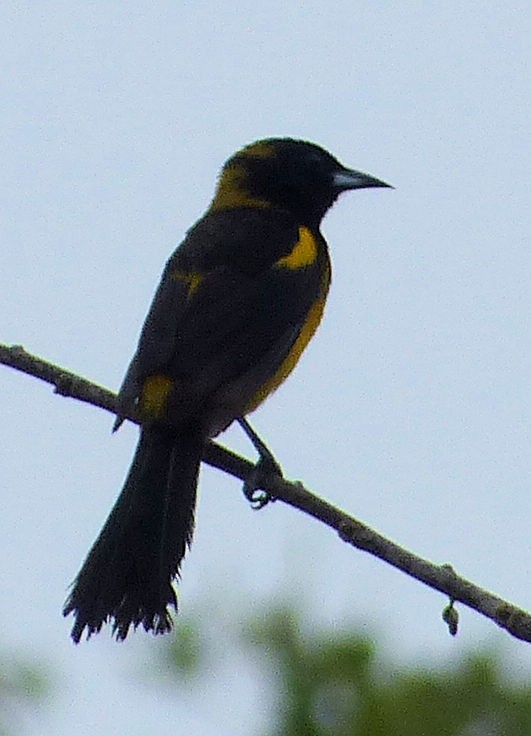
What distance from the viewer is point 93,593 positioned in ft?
12.8

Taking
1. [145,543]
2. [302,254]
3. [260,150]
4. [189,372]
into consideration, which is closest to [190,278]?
[302,254]

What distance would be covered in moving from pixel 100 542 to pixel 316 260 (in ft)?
5.77

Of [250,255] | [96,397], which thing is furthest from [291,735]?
[250,255]

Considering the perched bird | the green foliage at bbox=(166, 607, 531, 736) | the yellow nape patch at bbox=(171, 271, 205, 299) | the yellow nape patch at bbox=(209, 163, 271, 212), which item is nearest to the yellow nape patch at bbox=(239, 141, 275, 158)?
the yellow nape patch at bbox=(209, 163, 271, 212)

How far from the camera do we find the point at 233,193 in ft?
21.0

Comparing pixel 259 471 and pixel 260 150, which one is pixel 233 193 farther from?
pixel 259 471

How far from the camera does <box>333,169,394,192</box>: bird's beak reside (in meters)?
6.32

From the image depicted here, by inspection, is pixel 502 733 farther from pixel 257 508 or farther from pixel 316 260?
pixel 316 260

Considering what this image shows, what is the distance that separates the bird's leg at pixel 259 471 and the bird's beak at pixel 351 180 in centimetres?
152

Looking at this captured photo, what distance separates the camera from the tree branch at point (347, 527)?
3.11 m

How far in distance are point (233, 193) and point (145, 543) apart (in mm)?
2523

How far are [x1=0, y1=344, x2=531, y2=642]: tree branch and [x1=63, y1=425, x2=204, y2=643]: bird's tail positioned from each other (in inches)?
4.7

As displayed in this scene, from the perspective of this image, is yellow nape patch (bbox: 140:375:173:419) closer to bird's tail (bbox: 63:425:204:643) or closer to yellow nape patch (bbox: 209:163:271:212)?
bird's tail (bbox: 63:425:204:643)

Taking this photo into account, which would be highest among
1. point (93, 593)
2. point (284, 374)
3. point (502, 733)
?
point (284, 374)
